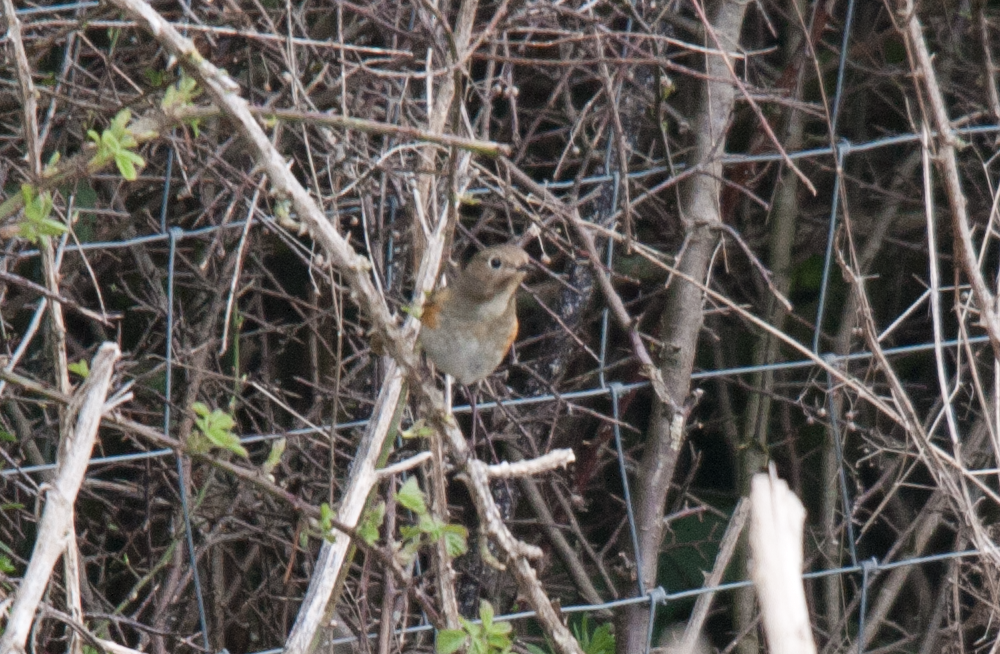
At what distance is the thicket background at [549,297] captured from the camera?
9.55 ft

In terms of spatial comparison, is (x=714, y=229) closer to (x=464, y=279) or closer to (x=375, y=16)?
(x=464, y=279)

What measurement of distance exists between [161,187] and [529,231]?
3.79ft

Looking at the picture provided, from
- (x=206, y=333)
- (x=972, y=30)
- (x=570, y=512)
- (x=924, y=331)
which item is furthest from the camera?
(x=924, y=331)

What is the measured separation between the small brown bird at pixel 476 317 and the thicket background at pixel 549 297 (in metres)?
0.10

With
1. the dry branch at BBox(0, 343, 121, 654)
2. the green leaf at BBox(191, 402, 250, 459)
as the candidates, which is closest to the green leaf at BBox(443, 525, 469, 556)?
the green leaf at BBox(191, 402, 250, 459)

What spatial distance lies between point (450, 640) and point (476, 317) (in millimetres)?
951

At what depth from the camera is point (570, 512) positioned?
140 inches

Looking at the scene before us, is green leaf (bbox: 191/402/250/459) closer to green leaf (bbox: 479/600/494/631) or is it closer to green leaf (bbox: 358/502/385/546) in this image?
green leaf (bbox: 358/502/385/546)

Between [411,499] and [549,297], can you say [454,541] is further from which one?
[549,297]

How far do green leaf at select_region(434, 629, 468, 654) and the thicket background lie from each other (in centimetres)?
43

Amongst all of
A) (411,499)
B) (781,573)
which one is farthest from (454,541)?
(781,573)

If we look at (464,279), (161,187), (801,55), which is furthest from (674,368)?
(161,187)

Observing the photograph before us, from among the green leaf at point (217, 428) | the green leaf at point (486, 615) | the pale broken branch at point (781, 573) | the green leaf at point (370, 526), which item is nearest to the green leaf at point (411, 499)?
the green leaf at point (370, 526)

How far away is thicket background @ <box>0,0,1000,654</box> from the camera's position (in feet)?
9.55
